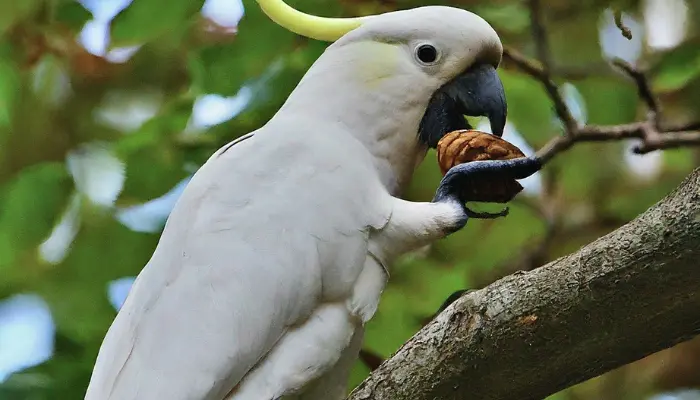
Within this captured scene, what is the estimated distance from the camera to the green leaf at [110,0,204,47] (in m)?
1.75

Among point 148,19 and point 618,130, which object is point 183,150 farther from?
point 618,130

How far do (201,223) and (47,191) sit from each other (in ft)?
2.29

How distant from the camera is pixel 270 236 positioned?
4.29 feet

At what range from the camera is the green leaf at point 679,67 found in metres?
1.92

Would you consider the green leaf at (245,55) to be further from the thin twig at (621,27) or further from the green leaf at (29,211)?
the thin twig at (621,27)

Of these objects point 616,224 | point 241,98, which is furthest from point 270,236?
point 616,224

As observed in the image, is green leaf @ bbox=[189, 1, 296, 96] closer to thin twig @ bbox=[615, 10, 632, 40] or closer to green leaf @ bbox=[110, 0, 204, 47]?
green leaf @ bbox=[110, 0, 204, 47]

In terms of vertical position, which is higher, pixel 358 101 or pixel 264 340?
pixel 358 101

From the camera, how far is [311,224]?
1312mm

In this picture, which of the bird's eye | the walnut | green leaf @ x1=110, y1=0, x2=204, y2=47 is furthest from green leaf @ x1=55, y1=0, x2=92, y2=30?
the walnut

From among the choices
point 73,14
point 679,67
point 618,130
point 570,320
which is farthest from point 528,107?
point 73,14

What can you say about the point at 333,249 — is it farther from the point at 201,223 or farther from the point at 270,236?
the point at 201,223

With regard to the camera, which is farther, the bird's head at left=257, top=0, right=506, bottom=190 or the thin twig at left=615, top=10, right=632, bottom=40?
the thin twig at left=615, top=10, right=632, bottom=40

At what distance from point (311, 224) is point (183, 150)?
762 mm
